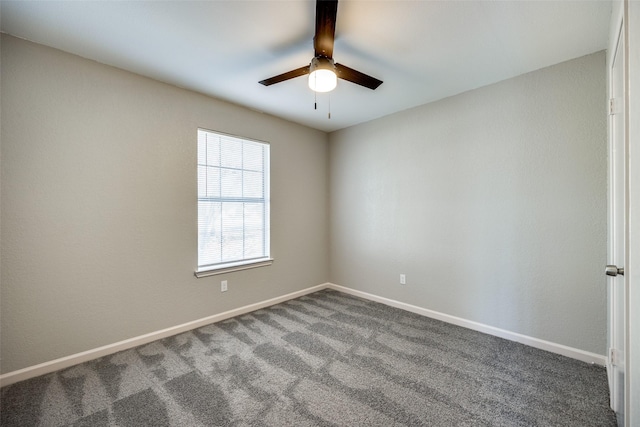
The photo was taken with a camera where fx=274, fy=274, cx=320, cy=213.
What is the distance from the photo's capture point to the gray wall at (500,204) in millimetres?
2223

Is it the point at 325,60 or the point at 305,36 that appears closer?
the point at 325,60

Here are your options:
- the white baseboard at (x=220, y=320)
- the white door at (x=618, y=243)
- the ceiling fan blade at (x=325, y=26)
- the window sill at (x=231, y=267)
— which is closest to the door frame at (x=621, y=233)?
the white door at (x=618, y=243)

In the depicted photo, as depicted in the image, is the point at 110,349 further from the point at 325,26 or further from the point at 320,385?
the point at 325,26

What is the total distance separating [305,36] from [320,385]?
8.23ft

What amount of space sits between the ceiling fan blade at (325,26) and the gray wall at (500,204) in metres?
1.87

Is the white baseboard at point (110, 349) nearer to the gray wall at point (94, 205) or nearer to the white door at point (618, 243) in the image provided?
the gray wall at point (94, 205)

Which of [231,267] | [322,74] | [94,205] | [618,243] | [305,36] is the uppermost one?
[305,36]

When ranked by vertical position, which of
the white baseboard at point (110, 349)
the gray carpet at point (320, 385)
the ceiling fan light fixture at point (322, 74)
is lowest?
the gray carpet at point (320, 385)

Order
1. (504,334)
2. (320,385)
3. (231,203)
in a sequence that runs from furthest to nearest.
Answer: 1. (231,203)
2. (504,334)
3. (320,385)

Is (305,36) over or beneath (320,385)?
over

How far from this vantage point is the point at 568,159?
2289 mm

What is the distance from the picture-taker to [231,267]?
317cm

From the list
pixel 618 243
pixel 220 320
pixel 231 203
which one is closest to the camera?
pixel 618 243

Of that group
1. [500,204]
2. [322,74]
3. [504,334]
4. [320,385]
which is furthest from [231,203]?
[504,334]
